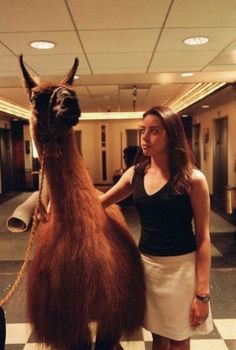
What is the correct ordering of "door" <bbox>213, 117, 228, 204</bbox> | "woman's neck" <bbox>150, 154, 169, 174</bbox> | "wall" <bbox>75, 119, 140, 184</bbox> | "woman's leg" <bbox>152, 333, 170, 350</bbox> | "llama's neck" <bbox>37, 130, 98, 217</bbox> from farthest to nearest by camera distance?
1. "wall" <bbox>75, 119, 140, 184</bbox>
2. "door" <bbox>213, 117, 228, 204</bbox>
3. "woman's leg" <bbox>152, 333, 170, 350</bbox>
4. "woman's neck" <bbox>150, 154, 169, 174</bbox>
5. "llama's neck" <bbox>37, 130, 98, 217</bbox>

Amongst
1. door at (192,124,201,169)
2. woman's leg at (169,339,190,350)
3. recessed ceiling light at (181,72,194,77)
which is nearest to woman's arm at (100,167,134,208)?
woman's leg at (169,339,190,350)

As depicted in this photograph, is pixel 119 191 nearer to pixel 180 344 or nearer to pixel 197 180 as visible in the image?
pixel 197 180

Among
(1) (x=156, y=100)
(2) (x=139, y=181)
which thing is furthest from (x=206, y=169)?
(2) (x=139, y=181)

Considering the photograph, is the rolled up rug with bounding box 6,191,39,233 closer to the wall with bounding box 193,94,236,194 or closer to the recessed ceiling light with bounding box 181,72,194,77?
the recessed ceiling light with bounding box 181,72,194,77

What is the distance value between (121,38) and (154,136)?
1927mm

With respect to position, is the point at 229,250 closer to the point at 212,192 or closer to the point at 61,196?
the point at 61,196

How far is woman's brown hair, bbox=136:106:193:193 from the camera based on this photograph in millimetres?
1375

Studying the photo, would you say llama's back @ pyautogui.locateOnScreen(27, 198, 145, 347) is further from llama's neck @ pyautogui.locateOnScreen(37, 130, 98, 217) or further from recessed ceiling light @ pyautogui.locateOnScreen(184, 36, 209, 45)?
recessed ceiling light @ pyautogui.locateOnScreen(184, 36, 209, 45)

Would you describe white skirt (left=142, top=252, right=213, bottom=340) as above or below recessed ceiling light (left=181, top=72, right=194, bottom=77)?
below

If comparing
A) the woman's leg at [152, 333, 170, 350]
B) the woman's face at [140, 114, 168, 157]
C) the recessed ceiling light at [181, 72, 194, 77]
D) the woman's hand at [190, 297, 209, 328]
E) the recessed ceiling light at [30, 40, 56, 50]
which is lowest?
the woman's leg at [152, 333, 170, 350]

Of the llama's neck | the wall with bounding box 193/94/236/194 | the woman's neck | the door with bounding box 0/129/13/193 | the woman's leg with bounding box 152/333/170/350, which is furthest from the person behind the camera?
the door with bounding box 0/129/13/193

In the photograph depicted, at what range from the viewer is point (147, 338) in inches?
94.1

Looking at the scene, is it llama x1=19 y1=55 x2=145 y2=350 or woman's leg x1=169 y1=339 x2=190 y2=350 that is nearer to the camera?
llama x1=19 y1=55 x2=145 y2=350

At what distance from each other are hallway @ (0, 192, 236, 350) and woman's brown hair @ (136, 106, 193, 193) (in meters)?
0.76
